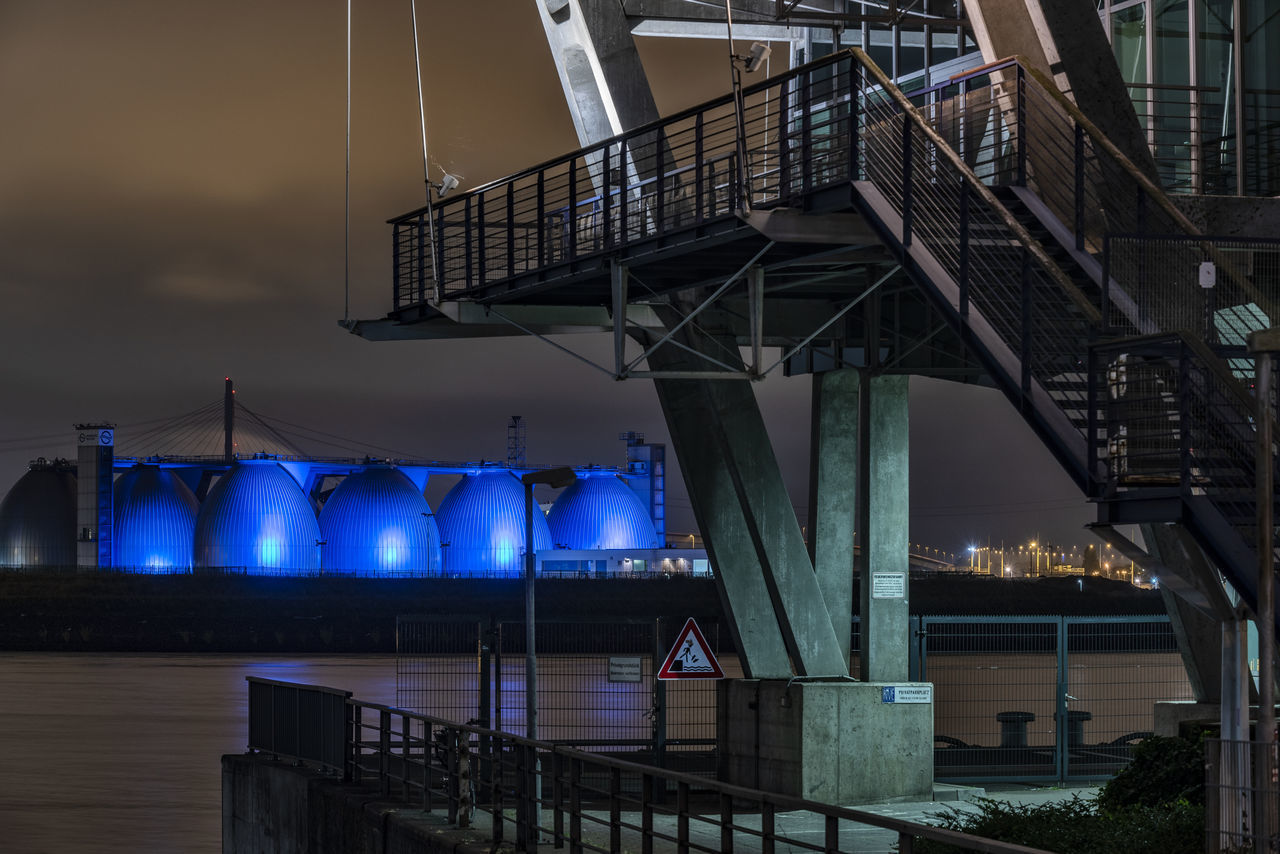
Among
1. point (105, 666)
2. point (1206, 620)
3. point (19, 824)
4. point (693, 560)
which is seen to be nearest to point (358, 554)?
point (693, 560)

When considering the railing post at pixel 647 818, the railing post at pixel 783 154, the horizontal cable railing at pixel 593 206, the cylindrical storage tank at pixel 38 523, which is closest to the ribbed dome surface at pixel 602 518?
the cylindrical storage tank at pixel 38 523

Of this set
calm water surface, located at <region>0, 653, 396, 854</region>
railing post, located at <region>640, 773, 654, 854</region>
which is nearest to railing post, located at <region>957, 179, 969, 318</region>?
railing post, located at <region>640, 773, 654, 854</region>

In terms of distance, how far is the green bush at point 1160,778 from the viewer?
14273mm

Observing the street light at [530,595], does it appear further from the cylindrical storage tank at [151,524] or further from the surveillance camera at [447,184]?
the cylindrical storage tank at [151,524]

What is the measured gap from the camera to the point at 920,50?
25656mm

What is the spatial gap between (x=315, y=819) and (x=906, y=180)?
860 centimetres

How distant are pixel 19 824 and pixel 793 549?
12.2 meters

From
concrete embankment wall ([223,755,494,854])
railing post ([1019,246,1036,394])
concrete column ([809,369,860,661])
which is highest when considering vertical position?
railing post ([1019,246,1036,394])

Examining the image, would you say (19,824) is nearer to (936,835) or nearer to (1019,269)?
(1019,269)

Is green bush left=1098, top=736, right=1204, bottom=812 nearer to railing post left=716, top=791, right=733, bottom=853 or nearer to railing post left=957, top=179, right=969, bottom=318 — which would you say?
railing post left=957, top=179, right=969, bottom=318

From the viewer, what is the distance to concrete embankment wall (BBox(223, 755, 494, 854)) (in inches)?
576

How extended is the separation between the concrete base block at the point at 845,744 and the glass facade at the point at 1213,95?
7042 mm

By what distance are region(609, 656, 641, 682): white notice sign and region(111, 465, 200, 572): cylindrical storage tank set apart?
98.1m

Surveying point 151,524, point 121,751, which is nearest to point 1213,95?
point 121,751
